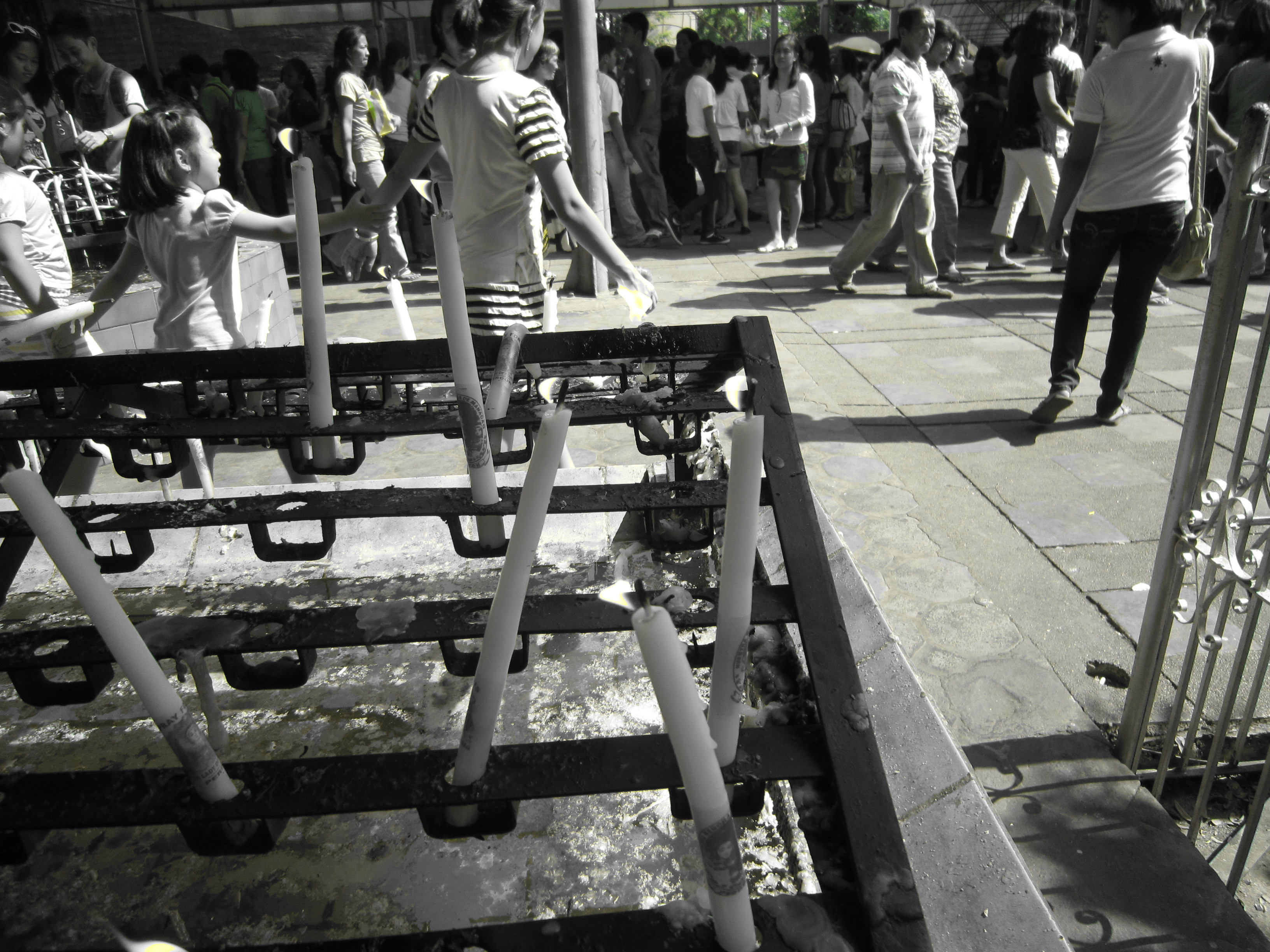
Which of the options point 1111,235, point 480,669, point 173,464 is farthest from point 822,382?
point 480,669

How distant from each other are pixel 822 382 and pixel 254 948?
4.40 meters

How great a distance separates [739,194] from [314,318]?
8.95m

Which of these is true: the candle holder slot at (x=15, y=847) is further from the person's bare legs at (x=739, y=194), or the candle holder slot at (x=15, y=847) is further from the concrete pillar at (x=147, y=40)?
the concrete pillar at (x=147, y=40)

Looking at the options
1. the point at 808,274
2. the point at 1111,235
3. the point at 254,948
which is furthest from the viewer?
the point at 808,274

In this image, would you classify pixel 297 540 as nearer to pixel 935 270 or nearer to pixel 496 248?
pixel 496 248

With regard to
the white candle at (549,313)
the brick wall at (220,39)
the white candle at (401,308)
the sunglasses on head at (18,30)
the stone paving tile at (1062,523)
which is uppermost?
the brick wall at (220,39)

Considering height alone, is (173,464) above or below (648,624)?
below

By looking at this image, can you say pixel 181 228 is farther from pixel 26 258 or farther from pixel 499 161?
pixel 26 258

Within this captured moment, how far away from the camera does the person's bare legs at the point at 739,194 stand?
30.6 ft

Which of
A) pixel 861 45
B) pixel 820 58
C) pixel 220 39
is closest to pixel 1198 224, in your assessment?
pixel 820 58

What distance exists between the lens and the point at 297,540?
2.37m

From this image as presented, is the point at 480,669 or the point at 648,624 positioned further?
the point at 480,669

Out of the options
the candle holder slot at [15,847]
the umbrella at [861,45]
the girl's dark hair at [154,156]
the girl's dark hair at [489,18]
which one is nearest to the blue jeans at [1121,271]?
the girl's dark hair at [489,18]

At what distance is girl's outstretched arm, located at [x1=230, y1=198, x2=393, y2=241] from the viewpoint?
1.98 meters
